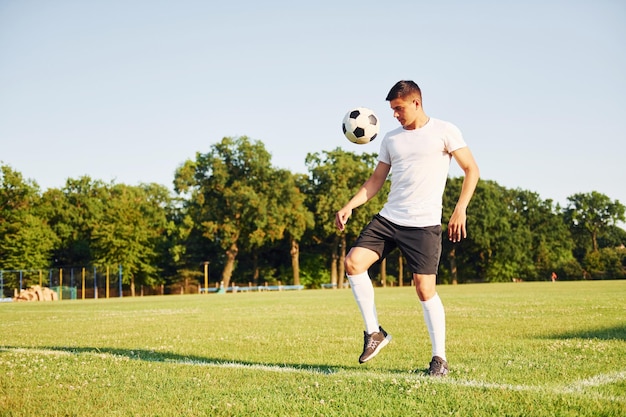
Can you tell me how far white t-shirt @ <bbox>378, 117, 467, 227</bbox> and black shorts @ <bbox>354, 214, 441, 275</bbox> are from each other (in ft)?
0.25

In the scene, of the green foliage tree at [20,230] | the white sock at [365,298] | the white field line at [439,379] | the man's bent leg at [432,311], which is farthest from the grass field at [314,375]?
the green foliage tree at [20,230]

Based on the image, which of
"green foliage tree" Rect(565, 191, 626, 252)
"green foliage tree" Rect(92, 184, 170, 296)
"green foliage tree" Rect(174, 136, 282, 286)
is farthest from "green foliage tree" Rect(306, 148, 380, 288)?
"green foliage tree" Rect(565, 191, 626, 252)

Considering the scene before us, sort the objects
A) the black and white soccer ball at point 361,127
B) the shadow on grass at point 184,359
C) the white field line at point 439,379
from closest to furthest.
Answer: the white field line at point 439,379
the shadow on grass at point 184,359
the black and white soccer ball at point 361,127

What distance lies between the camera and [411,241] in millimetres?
6082

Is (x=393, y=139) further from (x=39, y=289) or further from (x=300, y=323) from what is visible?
(x=39, y=289)

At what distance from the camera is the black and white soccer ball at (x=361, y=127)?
7.39m

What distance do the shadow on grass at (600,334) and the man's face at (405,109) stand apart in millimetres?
5205

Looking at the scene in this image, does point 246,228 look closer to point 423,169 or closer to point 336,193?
point 336,193

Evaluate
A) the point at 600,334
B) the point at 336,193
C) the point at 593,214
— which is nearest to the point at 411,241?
the point at 600,334

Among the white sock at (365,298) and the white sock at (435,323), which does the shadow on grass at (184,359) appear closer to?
the white sock at (365,298)

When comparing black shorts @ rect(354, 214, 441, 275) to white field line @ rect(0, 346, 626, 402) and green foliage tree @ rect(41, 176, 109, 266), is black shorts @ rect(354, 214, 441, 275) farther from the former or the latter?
green foliage tree @ rect(41, 176, 109, 266)

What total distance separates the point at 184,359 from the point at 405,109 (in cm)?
417

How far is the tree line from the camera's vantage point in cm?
6569

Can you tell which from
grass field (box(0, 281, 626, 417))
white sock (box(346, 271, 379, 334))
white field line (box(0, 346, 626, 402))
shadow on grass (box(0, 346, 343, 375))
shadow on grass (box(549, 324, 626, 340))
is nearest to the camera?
grass field (box(0, 281, 626, 417))
